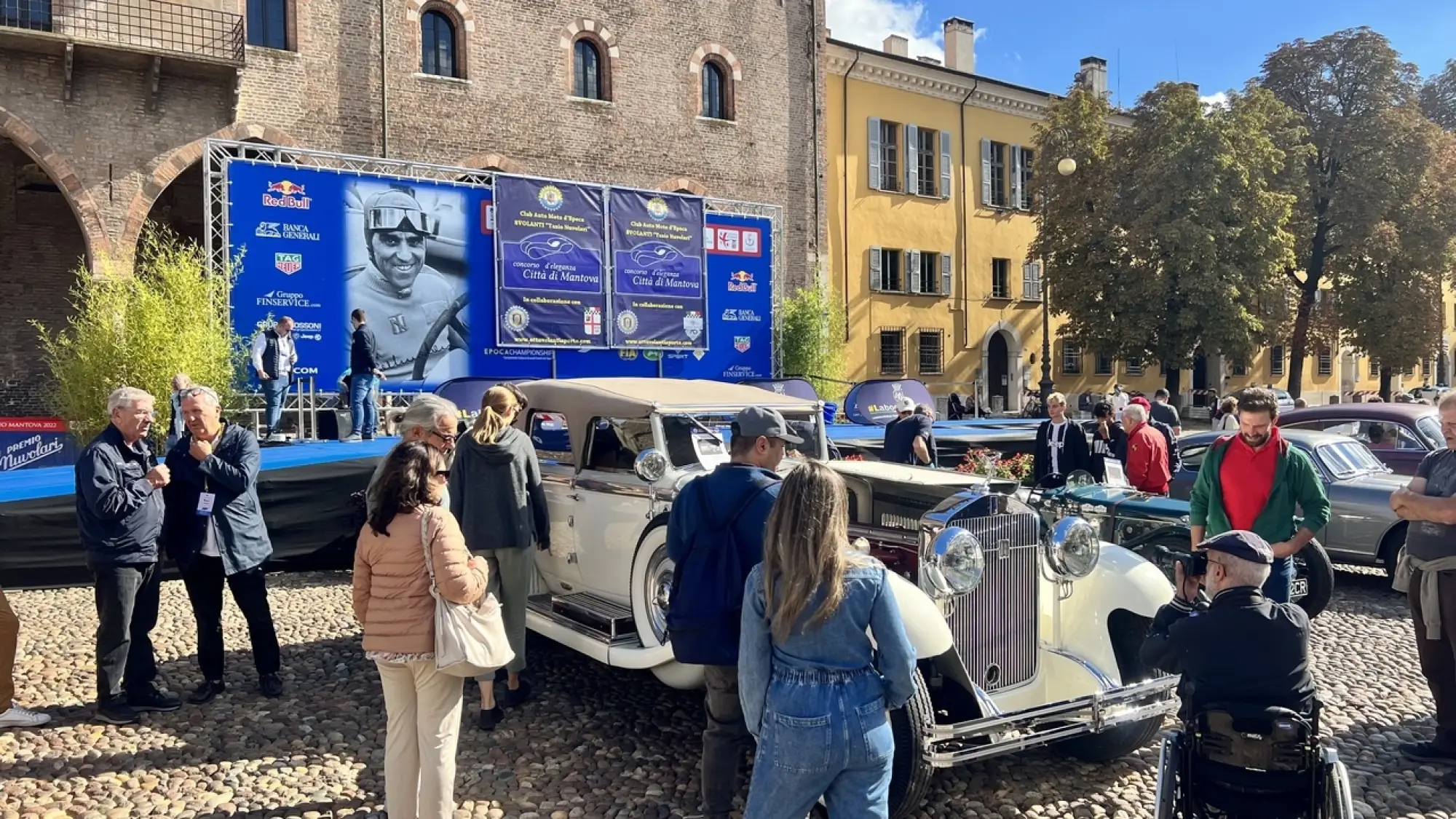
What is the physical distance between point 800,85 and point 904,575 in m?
21.4

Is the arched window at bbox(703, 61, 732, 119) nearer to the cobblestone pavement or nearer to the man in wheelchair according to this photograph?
the cobblestone pavement

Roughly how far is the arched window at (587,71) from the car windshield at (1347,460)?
16504 millimetres

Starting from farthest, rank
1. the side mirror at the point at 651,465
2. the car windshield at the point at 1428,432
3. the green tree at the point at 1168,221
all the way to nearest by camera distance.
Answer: the green tree at the point at 1168,221
the car windshield at the point at 1428,432
the side mirror at the point at 651,465

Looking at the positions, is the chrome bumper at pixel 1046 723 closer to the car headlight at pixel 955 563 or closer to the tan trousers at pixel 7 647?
the car headlight at pixel 955 563

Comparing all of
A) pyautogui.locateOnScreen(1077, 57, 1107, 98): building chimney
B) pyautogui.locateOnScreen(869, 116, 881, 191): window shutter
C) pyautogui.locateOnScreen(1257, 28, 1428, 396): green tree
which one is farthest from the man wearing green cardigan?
pyautogui.locateOnScreen(1077, 57, 1107, 98): building chimney

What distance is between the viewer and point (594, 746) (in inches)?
185

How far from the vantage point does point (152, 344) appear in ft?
38.2

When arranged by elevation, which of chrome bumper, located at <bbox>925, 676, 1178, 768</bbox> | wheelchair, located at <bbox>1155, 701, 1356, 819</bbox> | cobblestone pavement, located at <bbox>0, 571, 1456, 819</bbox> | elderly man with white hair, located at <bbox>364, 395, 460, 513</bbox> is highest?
elderly man with white hair, located at <bbox>364, 395, 460, 513</bbox>

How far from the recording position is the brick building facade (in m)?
15.9

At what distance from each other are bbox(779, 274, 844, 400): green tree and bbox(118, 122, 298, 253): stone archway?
33.4ft

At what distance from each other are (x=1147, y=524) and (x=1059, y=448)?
1.79 metres

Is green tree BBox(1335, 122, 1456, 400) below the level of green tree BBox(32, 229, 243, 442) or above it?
above

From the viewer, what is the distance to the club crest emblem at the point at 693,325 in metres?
17.2

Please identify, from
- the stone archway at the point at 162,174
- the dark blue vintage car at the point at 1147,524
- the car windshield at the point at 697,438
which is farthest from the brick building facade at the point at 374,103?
the dark blue vintage car at the point at 1147,524
